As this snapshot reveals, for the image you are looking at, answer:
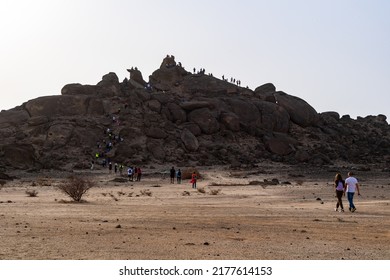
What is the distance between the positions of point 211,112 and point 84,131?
18946 mm

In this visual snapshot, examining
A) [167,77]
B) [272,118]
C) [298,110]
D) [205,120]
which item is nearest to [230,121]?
[205,120]

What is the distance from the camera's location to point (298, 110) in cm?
8188

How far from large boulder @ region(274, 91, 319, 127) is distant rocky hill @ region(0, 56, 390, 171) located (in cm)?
16

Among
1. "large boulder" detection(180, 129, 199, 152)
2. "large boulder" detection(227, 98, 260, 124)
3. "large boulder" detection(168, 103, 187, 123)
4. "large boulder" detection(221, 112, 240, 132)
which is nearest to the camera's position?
"large boulder" detection(180, 129, 199, 152)

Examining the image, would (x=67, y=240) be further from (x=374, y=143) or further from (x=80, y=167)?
(x=374, y=143)

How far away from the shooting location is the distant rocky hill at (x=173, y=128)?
205 ft

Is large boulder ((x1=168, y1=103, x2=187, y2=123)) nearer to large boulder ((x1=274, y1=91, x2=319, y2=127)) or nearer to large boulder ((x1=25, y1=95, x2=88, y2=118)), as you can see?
large boulder ((x1=25, y1=95, x2=88, y2=118))

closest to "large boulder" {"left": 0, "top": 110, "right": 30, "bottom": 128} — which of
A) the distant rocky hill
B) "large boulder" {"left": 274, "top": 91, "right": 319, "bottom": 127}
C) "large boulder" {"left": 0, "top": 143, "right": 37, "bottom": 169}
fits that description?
the distant rocky hill

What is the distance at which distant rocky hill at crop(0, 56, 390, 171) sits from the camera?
62.5m

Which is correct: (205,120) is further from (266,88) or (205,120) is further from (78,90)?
(266,88)

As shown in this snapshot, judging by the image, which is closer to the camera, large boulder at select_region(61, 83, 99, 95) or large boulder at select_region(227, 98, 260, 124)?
large boulder at select_region(61, 83, 99, 95)

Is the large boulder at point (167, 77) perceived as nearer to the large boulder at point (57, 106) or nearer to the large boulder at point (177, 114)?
the large boulder at point (177, 114)

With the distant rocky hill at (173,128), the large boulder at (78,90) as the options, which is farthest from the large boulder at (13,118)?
the large boulder at (78,90)

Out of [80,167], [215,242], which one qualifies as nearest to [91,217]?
[215,242]
